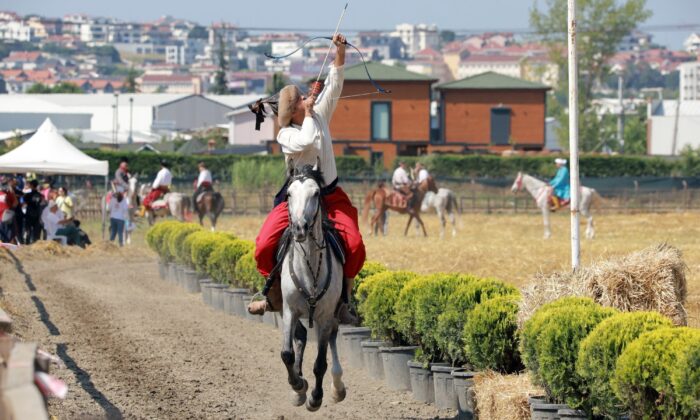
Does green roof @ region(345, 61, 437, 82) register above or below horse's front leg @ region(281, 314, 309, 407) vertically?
above

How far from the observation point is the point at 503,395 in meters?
10.5

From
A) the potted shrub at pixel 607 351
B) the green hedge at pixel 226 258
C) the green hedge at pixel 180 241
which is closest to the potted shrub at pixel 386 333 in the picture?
the potted shrub at pixel 607 351

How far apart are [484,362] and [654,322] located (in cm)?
228

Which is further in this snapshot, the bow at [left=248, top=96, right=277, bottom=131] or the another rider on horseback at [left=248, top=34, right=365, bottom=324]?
the bow at [left=248, top=96, right=277, bottom=131]

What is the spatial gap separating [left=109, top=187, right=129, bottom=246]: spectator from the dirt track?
33.0 feet

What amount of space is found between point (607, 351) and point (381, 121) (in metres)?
64.2

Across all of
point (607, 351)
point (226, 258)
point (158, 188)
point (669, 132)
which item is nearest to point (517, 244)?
point (226, 258)

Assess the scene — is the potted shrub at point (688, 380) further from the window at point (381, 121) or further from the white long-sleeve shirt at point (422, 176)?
the window at point (381, 121)

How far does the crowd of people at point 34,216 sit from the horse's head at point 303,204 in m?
21.3

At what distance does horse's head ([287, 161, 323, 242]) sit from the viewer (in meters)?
10.7

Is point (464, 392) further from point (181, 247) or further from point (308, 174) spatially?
point (181, 247)

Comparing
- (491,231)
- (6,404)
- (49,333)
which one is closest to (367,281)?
(49,333)

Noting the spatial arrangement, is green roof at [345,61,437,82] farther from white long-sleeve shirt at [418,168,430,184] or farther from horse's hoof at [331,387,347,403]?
horse's hoof at [331,387,347,403]

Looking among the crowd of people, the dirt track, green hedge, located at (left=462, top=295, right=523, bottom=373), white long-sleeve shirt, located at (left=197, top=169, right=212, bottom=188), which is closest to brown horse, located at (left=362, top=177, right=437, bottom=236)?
white long-sleeve shirt, located at (left=197, top=169, right=212, bottom=188)
